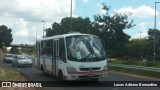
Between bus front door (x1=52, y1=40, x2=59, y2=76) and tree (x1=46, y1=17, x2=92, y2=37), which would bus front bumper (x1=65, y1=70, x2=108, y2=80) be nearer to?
bus front door (x1=52, y1=40, x2=59, y2=76)

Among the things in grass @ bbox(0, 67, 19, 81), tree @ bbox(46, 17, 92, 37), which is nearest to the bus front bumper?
grass @ bbox(0, 67, 19, 81)

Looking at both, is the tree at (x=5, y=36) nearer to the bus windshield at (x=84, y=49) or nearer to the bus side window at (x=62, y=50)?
the bus side window at (x=62, y=50)

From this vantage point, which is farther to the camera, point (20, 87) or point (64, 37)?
point (64, 37)

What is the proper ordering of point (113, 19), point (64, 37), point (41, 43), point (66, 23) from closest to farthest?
point (64, 37) < point (41, 43) < point (113, 19) < point (66, 23)

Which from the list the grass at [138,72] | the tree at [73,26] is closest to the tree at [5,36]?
the tree at [73,26]

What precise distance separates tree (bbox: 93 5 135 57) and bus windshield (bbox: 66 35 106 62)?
28.9 metres

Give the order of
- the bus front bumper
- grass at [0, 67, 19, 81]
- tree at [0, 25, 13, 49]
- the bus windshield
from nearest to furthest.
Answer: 1. the bus front bumper
2. the bus windshield
3. grass at [0, 67, 19, 81]
4. tree at [0, 25, 13, 49]

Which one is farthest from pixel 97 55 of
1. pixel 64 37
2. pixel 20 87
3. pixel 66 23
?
pixel 66 23

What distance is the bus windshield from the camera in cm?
2031

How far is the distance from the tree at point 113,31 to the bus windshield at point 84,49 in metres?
28.9

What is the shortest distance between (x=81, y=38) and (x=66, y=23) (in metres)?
87.2

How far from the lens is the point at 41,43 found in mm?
29406

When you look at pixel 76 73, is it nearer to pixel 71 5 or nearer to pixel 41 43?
pixel 41 43

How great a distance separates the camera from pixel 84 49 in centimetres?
2059
